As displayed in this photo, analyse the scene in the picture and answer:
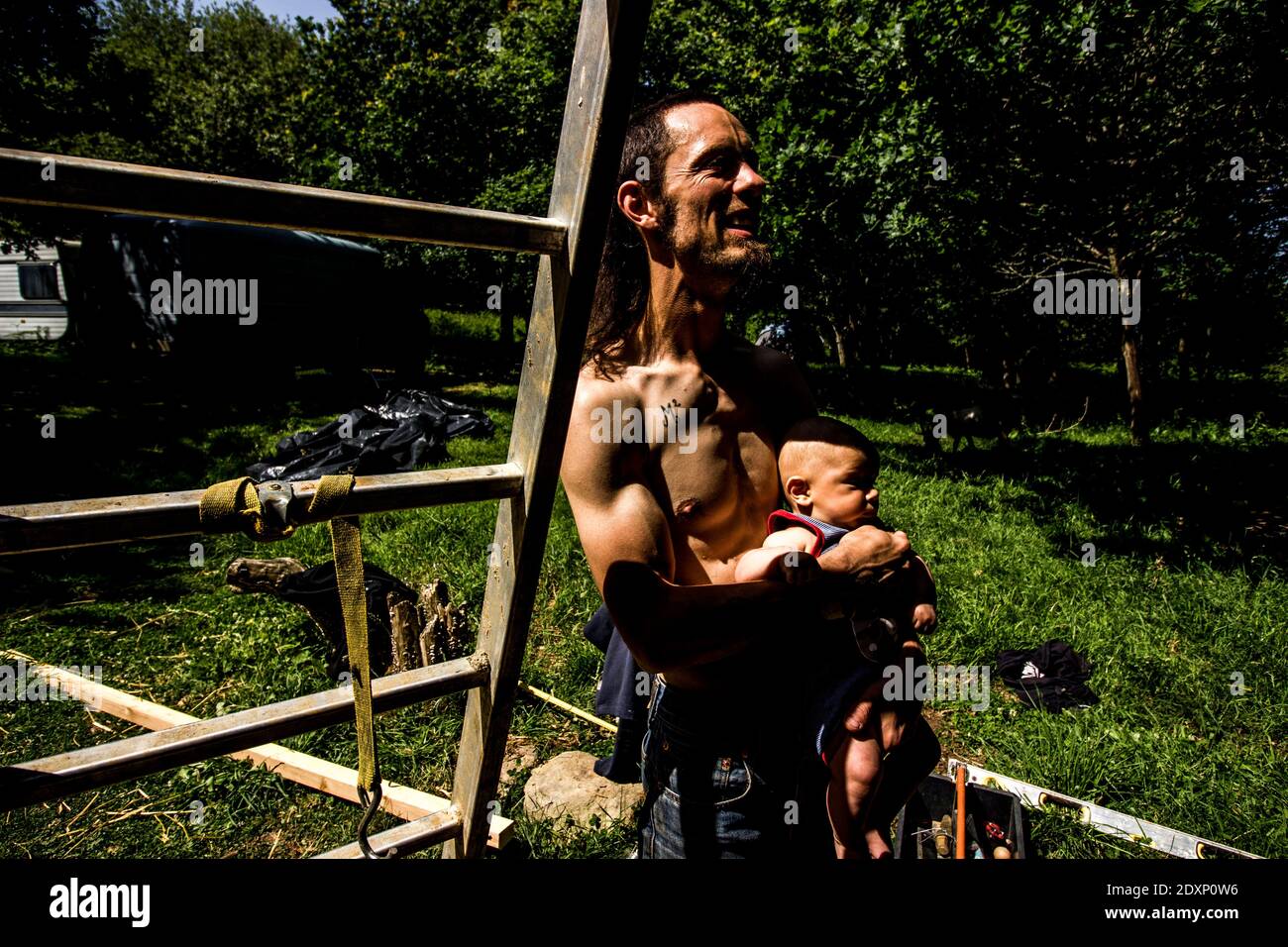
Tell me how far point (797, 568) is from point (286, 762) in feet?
10.0

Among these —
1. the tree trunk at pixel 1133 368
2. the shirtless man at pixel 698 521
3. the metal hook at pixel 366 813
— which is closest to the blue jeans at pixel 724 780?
the shirtless man at pixel 698 521

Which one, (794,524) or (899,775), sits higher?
(794,524)

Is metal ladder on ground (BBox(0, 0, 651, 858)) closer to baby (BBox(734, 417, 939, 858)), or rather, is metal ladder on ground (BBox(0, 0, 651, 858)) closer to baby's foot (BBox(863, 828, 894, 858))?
baby (BBox(734, 417, 939, 858))

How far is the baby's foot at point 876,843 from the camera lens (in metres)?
1.81

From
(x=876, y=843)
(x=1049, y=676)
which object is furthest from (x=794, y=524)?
(x=1049, y=676)

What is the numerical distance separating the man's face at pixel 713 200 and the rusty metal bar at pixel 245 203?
50 cm

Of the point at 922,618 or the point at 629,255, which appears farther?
the point at 629,255

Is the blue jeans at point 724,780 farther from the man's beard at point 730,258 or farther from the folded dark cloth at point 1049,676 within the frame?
the folded dark cloth at point 1049,676

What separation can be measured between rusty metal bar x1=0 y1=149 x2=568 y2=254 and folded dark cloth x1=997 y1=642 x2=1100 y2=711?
4454 mm

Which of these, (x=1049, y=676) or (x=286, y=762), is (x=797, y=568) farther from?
(x=1049, y=676)

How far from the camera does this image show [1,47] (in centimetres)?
1140

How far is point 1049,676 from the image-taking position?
4.60 meters
